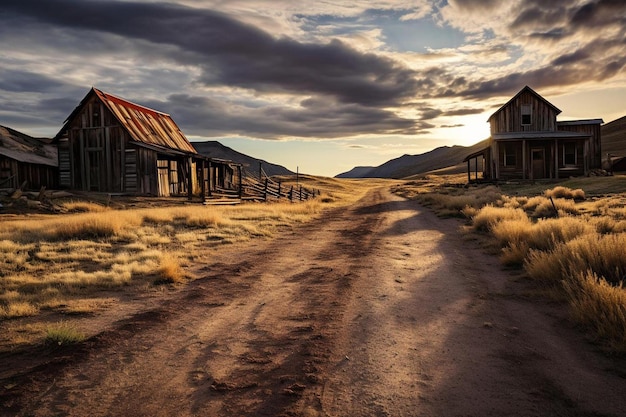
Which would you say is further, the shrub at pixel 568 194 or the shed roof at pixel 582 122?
the shed roof at pixel 582 122

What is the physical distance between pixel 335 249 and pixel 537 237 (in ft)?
16.2

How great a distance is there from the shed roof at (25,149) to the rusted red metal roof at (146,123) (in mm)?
8942

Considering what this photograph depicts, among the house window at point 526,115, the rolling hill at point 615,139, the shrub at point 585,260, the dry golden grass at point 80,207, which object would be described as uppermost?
the rolling hill at point 615,139

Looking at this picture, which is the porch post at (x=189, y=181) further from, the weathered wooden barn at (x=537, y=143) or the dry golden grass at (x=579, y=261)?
the weathered wooden barn at (x=537, y=143)

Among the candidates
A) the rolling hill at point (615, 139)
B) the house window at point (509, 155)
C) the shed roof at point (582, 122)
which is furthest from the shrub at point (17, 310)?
the rolling hill at point (615, 139)

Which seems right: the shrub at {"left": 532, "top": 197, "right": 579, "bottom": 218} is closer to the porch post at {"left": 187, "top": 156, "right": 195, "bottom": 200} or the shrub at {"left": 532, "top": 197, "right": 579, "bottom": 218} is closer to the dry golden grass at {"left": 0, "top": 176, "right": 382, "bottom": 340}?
the dry golden grass at {"left": 0, "top": 176, "right": 382, "bottom": 340}

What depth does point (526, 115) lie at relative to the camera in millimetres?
38062

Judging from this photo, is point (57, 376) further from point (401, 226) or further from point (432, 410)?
point (401, 226)

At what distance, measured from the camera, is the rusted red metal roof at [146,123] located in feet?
99.0

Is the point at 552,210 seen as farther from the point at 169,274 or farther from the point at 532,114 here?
the point at 532,114

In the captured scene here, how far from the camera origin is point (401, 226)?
16.0 metres

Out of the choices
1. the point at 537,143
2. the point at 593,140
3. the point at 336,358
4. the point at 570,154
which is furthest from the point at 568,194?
the point at 336,358

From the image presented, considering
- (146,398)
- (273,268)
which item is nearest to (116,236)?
(273,268)

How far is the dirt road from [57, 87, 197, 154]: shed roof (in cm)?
2520
